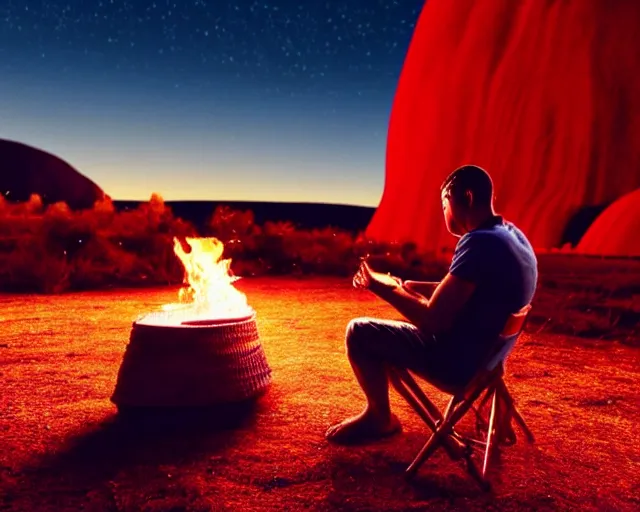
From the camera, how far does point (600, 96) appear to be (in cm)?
2169

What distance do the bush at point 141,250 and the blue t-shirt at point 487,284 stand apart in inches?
372

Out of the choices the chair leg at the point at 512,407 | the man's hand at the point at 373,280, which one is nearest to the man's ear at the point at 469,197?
the man's hand at the point at 373,280

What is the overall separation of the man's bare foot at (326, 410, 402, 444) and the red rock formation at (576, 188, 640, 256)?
1447 cm

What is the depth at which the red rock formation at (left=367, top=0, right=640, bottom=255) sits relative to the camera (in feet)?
68.9

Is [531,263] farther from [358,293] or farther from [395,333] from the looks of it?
[358,293]

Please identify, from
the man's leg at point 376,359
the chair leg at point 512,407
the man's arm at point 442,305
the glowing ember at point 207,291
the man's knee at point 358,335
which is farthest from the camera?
the glowing ember at point 207,291

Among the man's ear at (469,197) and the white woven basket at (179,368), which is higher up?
the man's ear at (469,197)

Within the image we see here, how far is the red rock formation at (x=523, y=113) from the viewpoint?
2100cm

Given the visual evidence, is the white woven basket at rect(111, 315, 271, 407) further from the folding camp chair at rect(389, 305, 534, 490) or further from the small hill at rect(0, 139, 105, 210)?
the small hill at rect(0, 139, 105, 210)

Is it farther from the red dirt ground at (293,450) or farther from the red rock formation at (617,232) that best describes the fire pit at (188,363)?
the red rock formation at (617,232)

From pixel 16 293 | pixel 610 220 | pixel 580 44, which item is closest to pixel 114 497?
pixel 16 293

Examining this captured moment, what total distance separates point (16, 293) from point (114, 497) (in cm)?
880

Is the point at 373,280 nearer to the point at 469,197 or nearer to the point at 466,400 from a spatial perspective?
the point at 469,197

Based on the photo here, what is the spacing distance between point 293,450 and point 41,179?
29.9 metres
